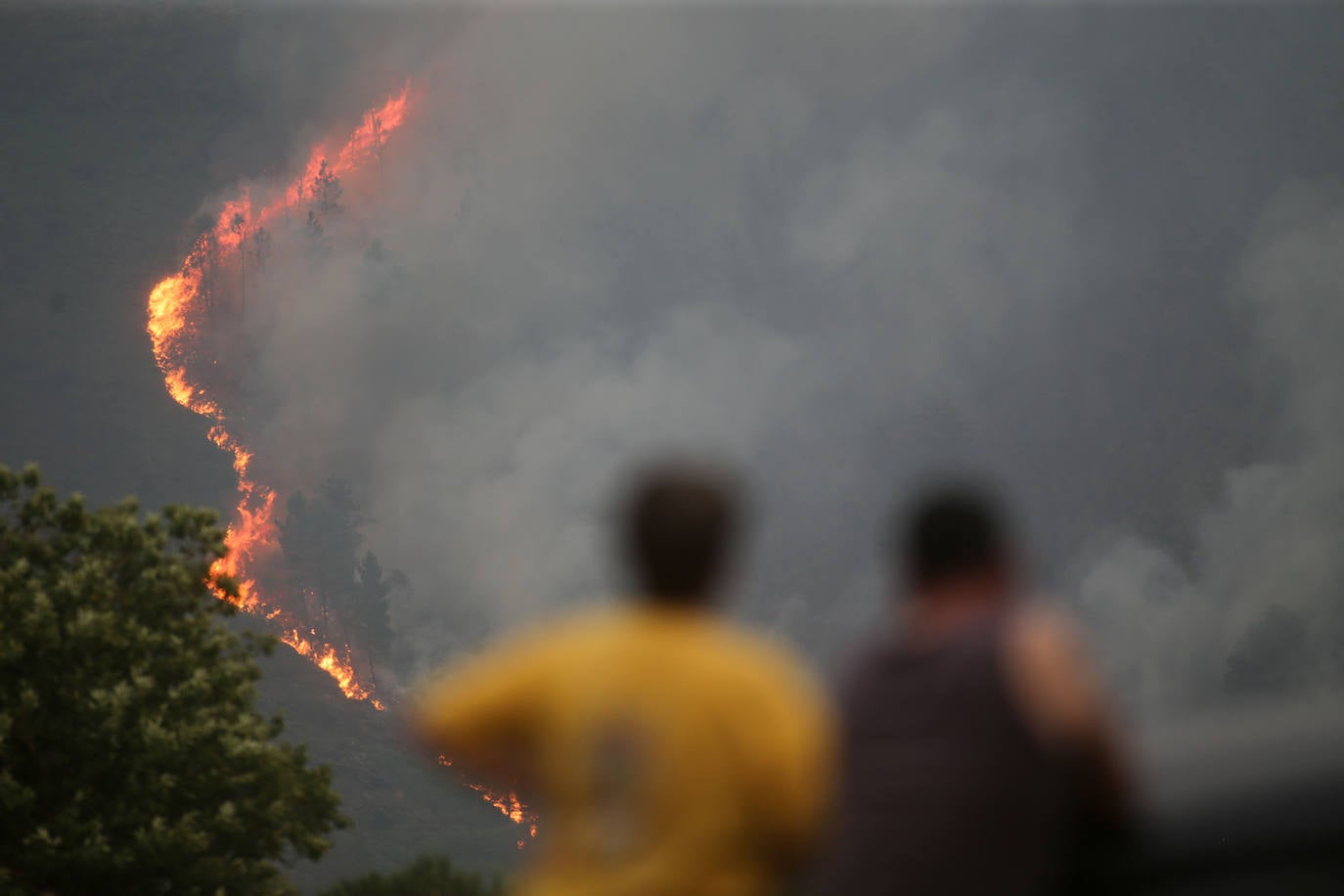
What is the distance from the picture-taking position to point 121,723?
20484mm

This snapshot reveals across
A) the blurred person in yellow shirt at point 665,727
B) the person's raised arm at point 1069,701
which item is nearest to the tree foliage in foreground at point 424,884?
the blurred person in yellow shirt at point 665,727

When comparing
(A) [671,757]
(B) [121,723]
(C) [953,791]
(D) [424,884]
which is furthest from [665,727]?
(D) [424,884]

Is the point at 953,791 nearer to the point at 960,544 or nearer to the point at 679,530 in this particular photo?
the point at 960,544

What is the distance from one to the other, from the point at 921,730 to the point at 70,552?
23.2m

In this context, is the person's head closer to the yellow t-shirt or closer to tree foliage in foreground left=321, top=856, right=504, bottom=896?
the yellow t-shirt

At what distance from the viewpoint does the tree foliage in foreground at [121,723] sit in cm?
2002

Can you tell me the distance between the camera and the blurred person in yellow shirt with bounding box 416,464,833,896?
8.59 ft

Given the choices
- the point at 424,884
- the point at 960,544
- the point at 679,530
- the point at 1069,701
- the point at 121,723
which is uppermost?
the point at 121,723

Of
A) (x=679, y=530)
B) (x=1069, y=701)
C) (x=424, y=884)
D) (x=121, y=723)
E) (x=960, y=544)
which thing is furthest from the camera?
(x=424, y=884)

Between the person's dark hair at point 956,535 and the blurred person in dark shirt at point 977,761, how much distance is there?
0.32 feet

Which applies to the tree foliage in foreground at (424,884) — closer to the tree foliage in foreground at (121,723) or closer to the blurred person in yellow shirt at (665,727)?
the tree foliage in foreground at (121,723)

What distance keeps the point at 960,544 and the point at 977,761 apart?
0.54 metres

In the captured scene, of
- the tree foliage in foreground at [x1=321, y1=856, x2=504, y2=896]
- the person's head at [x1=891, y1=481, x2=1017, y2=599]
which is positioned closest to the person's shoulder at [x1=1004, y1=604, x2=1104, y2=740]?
the person's head at [x1=891, y1=481, x2=1017, y2=599]

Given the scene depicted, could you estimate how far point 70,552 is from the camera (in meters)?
22.5
